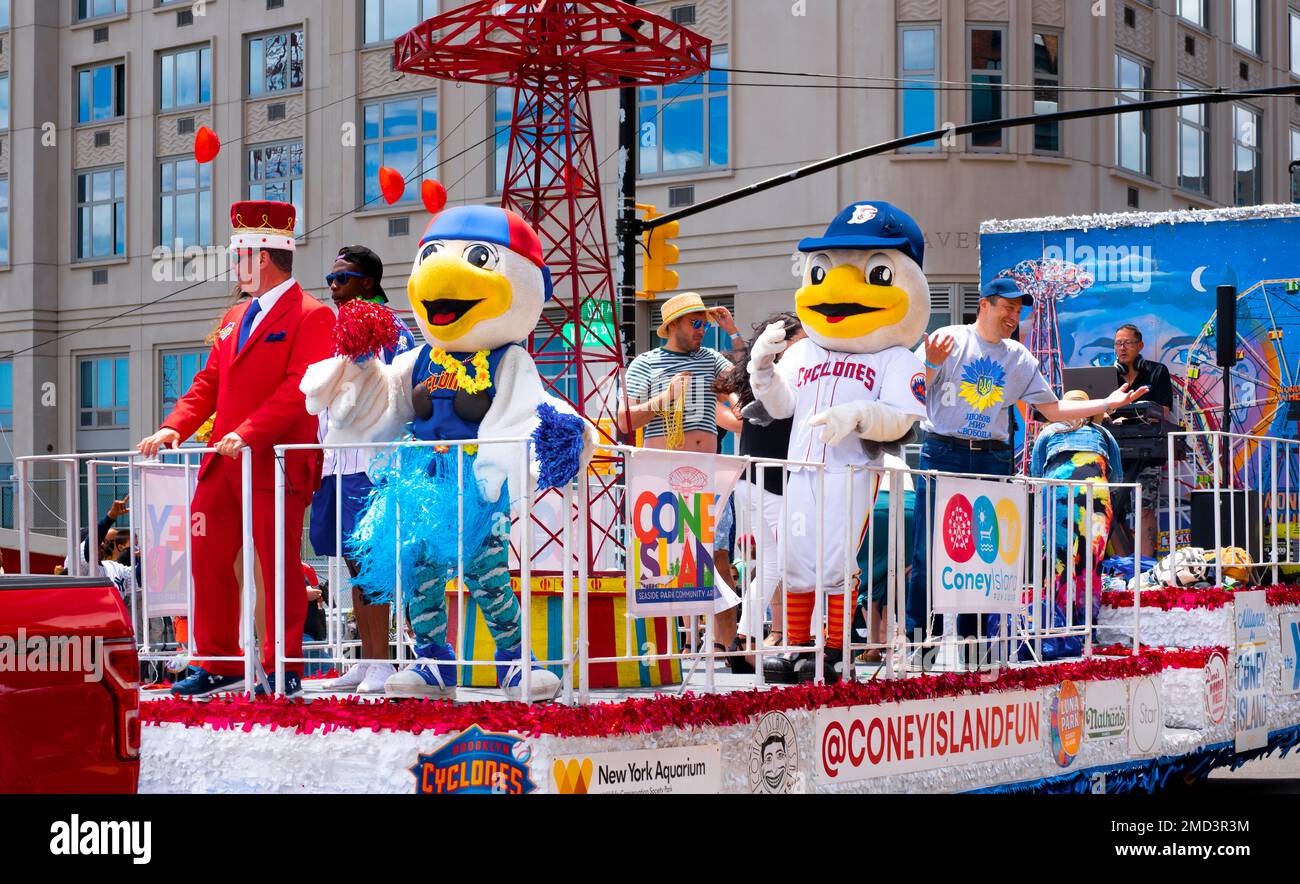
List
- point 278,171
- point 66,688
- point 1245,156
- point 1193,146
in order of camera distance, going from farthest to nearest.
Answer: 1. point 1245,156
2. point 278,171
3. point 1193,146
4. point 66,688

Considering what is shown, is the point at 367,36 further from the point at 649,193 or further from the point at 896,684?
the point at 896,684

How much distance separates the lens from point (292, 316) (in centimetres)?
655

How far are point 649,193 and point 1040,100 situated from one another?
6.12 metres

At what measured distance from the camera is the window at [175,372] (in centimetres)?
3272

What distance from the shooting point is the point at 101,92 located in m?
34.4

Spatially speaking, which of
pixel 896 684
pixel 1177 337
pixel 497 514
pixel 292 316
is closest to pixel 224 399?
pixel 292 316

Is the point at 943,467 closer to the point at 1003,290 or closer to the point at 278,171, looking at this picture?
the point at 1003,290

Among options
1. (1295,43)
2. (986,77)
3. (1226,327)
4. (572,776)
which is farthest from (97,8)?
(572,776)

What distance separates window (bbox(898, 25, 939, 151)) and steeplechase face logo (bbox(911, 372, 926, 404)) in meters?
18.4

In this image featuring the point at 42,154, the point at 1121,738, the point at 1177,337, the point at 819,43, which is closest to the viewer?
the point at 1121,738

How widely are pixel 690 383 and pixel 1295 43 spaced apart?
2822 centimetres

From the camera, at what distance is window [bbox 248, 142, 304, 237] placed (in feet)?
103

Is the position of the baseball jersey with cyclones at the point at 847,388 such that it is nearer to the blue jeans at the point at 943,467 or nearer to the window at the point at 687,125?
the blue jeans at the point at 943,467
